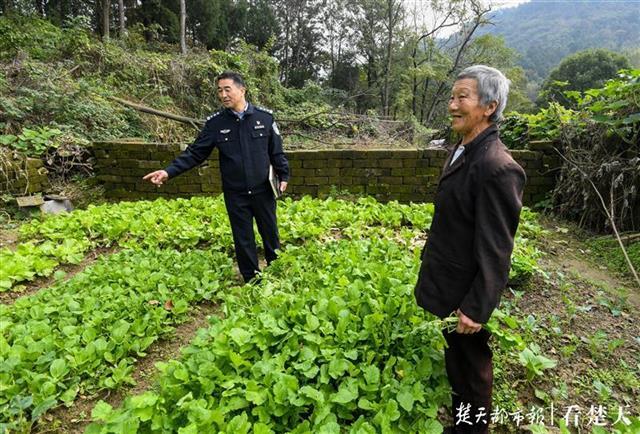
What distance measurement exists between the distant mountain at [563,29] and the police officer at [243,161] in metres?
67.3

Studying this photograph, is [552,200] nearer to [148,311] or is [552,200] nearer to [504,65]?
[148,311]

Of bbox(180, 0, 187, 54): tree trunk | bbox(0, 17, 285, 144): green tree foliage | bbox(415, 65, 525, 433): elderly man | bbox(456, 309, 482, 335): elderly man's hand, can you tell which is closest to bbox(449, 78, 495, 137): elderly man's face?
bbox(415, 65, 525, 433): elderly man

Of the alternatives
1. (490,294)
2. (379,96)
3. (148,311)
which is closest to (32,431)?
(148,311)

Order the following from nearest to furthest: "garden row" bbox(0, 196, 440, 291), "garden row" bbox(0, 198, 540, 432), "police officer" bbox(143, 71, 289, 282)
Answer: "garden row" bbox(0, 198, 540, 432) < "police officer" bbox(143, 71, 289, 282) < "garden row" bbox(0, 196, 440, 291)

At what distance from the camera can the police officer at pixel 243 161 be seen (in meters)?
3.84

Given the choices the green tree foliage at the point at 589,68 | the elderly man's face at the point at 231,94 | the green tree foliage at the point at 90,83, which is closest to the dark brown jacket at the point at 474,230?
the elderly man's face at the point at 231,94

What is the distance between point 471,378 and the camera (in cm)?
205

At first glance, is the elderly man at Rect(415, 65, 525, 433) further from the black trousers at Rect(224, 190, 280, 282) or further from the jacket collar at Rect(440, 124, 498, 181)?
the black trousers at Rect(224, 190, 280, 282)

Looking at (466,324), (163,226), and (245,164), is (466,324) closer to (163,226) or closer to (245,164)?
(245,164)

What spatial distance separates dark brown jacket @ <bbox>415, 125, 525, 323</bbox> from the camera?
169cm

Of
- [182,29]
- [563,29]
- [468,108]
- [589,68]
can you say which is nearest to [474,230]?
[468,108]

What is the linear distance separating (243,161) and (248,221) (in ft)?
1.93

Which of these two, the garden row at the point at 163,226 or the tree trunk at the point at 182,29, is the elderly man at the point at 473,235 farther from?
the tree trunk at the point at 182,29

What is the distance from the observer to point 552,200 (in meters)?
6.28
